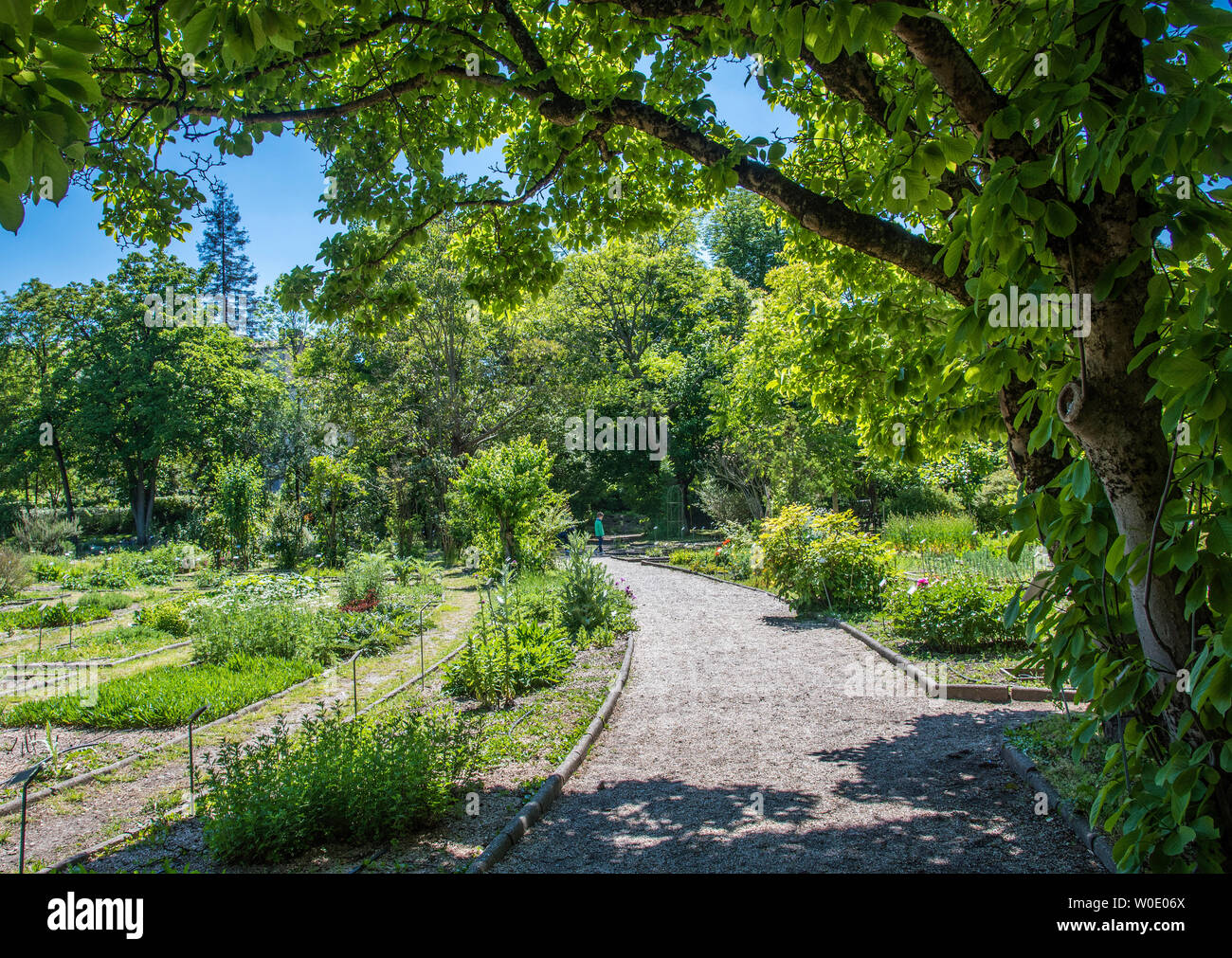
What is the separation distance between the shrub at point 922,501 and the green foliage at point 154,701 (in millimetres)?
19600

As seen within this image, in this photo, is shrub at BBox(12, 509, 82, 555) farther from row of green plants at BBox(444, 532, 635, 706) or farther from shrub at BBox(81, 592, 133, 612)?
row of green plants at BBox(444, 532, 635, 706)

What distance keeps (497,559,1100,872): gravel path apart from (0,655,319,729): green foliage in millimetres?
4034

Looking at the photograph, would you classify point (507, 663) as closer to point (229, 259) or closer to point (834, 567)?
point (834, 567)

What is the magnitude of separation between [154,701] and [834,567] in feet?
32.7

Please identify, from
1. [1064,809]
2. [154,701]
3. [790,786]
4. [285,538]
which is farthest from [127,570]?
[1064,809]

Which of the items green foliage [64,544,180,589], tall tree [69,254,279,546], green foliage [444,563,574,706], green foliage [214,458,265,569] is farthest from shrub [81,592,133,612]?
tall tree [69,254,279,546]

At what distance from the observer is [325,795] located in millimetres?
4156

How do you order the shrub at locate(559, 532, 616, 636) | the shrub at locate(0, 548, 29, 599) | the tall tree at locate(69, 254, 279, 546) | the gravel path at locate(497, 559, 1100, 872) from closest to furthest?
the gravel path at locate(497, 559, 1100, 872) < the shrub at locate(559, 532, 616, 636) < the shrub at locate(0, 548, 29, 599) < the tall tree at locate(69, 254, 279, 546)

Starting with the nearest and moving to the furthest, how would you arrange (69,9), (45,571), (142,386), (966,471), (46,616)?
(69,9)
(46,616)
(45,571)
(966,471)
(142,386)

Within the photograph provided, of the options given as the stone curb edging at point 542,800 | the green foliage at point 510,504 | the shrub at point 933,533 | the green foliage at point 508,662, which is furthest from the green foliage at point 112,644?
the shrub at point 933,533

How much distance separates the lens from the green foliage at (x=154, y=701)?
22.8 ft

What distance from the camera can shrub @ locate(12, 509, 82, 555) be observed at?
Answer: 24.0m

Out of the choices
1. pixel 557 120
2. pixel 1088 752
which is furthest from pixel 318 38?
pixel 1088 752
